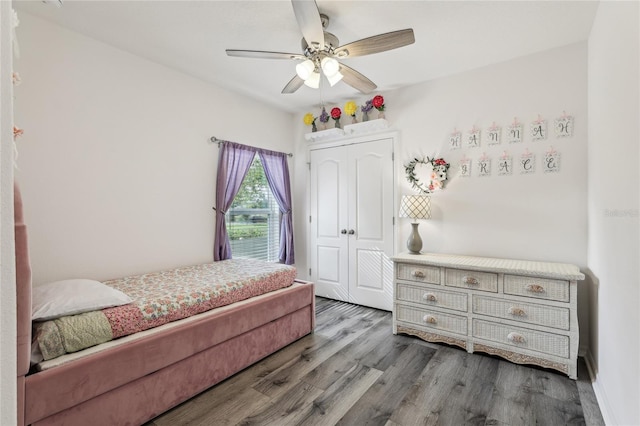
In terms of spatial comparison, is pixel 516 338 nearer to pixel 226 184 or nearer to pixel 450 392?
pixel 450 392

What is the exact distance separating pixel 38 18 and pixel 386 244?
373 centimetres

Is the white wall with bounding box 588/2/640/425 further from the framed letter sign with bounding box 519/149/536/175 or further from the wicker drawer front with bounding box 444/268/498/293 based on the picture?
the wicker drawer front with bounding box 444/268/498/293

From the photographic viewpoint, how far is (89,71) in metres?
2.46

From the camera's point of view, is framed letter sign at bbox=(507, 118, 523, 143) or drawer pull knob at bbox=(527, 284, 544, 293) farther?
framed letter sign at bbox=(507, 118, 523, 143)

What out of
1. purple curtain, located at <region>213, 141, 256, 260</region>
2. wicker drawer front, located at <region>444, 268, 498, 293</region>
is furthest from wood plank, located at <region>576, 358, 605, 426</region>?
purple curtain, located at <region>213, 141, 256, 260</region>

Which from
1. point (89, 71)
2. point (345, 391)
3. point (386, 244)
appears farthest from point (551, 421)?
point (89, 71)

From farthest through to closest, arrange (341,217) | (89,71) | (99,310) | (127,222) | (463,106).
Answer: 1. (341,217)
2. (463,106)
3. (127,222)
4. (89,71)
5. (99,310)

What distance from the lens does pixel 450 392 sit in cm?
204

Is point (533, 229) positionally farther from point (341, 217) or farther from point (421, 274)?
point (341, 217)

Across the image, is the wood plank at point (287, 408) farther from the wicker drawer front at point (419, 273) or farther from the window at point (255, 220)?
the window at point (255, 220)

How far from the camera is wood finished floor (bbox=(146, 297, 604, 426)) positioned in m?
1.80

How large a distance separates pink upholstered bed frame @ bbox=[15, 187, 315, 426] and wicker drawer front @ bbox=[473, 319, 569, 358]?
68.6 inches

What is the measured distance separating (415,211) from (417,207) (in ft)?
0.15

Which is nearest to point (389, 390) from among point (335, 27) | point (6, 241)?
point (6, 241)
